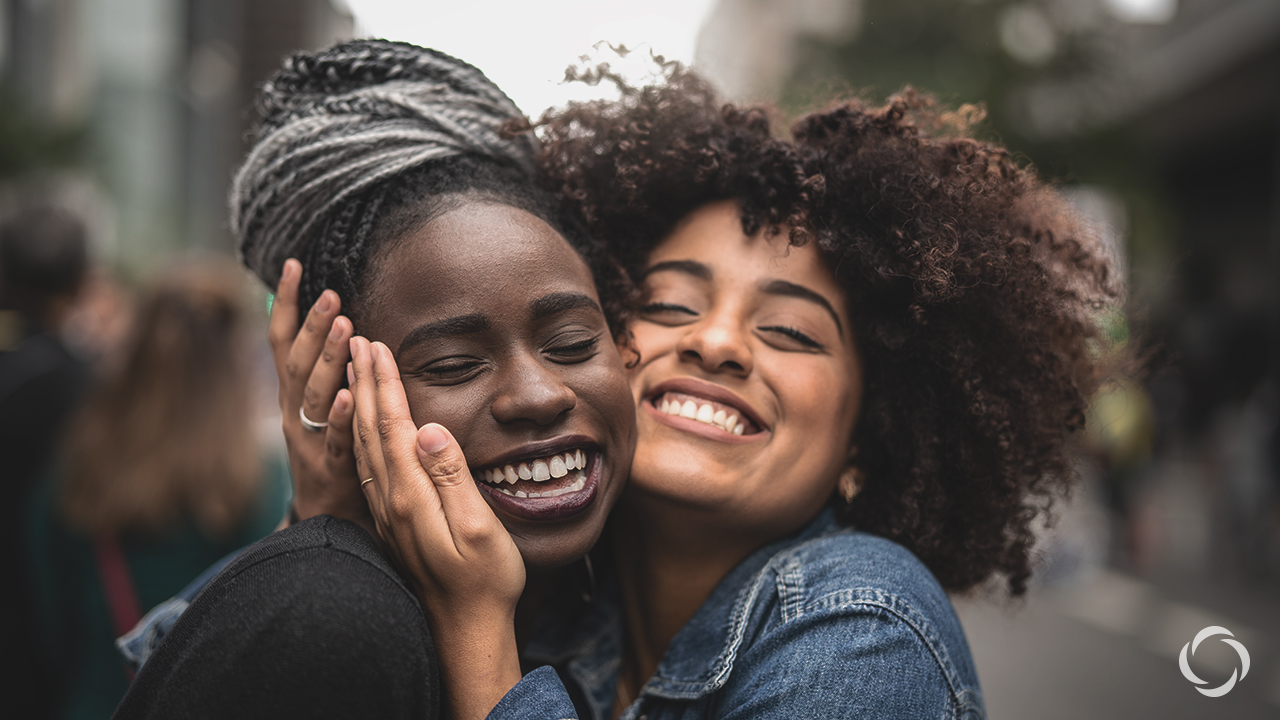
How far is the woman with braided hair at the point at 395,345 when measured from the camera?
140 cm

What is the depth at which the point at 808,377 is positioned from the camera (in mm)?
2184

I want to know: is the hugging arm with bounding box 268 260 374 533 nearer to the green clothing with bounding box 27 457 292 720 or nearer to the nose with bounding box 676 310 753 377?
the nose with bounding box 676 310 753 377

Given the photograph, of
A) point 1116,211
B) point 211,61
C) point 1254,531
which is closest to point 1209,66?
point 1116,211

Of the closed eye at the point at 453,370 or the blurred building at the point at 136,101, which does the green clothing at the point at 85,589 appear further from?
the blurred building at the point at 136,101

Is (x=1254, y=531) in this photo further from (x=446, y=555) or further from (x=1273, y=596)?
(x=446, y=555)

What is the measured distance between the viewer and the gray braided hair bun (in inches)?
72.4

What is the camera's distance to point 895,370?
2.37 metres

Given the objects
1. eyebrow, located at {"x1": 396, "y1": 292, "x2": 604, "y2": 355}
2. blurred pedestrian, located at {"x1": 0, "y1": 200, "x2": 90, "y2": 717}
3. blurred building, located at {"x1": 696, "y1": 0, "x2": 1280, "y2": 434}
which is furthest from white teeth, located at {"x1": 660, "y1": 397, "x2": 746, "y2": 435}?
blurred building, located at {"x1": 696, "y1": 0, "x2": 1280, "y2": 434}

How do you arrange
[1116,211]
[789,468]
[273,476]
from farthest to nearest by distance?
1. [1116,211]
2. [273,476]
3. [789,468]

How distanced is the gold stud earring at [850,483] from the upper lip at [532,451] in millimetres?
991

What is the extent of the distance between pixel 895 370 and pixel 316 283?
148 centimetres

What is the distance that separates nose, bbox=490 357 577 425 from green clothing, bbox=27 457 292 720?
7.79 ft

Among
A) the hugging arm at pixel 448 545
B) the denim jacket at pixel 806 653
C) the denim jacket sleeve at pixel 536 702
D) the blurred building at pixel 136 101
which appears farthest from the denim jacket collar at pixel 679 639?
the blurred building at pixel 136 101

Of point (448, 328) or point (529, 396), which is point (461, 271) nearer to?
point (448, 328)
